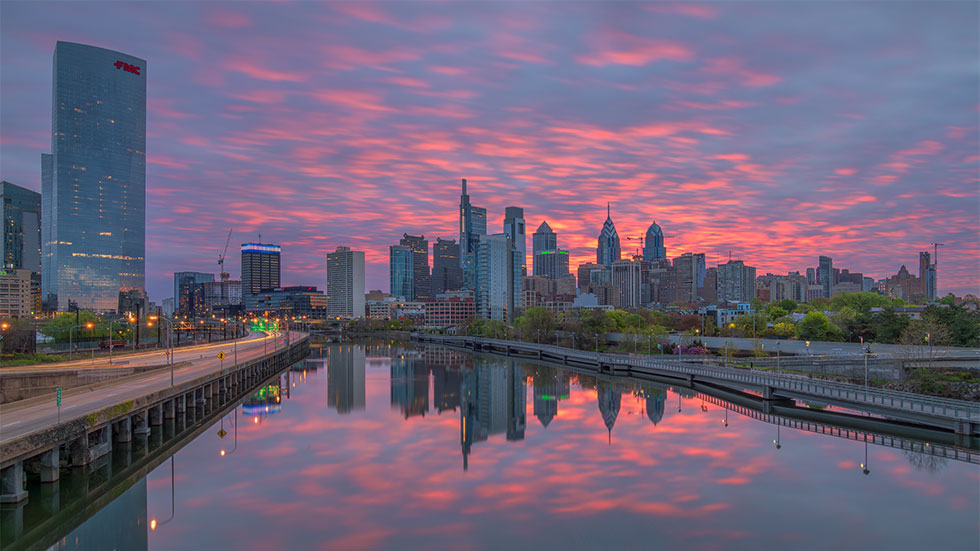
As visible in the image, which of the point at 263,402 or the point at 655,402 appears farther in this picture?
the point at 263,402

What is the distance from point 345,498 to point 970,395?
53.7 metres

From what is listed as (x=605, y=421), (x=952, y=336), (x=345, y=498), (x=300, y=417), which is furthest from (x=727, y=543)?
(x=952, y=336)

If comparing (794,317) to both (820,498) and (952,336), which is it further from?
(820,498)

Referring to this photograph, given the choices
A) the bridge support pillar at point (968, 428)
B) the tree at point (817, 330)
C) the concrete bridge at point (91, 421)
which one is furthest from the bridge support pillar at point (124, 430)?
the tree at point (817, 330)

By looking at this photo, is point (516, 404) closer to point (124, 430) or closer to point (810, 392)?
point (810, 392)

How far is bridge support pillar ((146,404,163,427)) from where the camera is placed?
172 ft

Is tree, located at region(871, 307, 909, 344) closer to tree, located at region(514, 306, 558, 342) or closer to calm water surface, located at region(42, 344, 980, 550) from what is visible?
calm water surface, located at region(42, 344, 980, 550)

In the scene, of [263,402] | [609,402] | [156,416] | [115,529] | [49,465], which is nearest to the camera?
[115,529]

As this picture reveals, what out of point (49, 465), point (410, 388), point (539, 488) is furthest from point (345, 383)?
point (539, 488)

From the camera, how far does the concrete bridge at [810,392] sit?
46938mm

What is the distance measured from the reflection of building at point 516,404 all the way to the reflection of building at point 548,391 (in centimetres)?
154

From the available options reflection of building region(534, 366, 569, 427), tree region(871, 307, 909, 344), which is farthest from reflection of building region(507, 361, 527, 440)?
tree region(871, 307, 909, 344)

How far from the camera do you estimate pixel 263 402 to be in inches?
2928

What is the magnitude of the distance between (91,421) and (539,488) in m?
26.6
